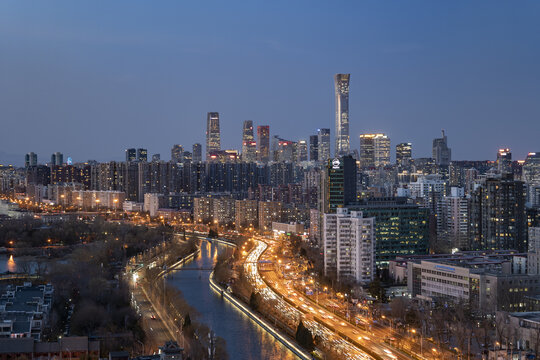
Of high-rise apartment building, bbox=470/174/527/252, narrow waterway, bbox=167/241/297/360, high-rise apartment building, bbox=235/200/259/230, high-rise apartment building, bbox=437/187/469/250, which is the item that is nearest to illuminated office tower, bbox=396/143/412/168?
high-rise apartment building, bbox=235/200/259/230

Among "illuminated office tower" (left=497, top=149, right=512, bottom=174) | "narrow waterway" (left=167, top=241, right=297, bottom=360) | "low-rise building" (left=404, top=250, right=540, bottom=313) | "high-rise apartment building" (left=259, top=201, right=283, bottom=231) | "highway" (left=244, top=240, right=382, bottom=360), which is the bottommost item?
"narrow waterway" (left=167, top=241, right=297, bottom=360)

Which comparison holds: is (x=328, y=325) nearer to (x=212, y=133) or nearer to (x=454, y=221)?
(x=454, y=221)

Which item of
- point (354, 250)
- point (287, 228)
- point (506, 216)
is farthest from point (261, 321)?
point (287, 228)

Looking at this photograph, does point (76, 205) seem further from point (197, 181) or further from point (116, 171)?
point (197, 181)

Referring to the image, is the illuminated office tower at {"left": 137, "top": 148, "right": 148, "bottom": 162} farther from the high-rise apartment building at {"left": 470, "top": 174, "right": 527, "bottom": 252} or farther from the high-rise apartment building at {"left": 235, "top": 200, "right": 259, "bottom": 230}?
the high-rise apartment building at {"left": 470, "top": 174, "right": 527, "bottom": 252}

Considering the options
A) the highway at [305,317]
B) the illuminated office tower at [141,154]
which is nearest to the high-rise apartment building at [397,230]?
the highway at [305,317]

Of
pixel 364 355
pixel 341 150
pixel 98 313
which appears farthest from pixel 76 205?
pixel 364 355

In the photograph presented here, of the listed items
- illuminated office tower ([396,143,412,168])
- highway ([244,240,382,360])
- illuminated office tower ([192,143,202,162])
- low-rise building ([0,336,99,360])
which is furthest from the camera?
illuminated office tower ([192,143,202,162])
